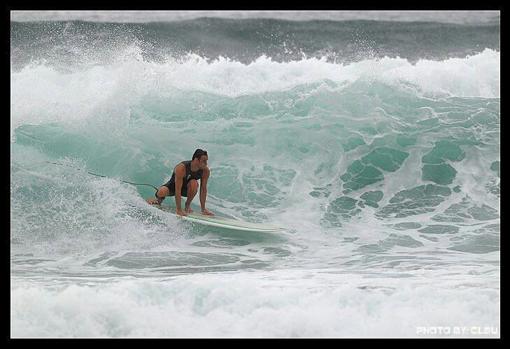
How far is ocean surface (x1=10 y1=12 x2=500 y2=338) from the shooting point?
5289 millimetres

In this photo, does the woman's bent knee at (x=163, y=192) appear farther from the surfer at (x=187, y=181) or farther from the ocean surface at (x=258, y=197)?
the ocean surface at (x=258, y=197)

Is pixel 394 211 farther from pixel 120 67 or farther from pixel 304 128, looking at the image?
pixel 120 67

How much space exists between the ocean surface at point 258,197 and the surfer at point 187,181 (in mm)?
230

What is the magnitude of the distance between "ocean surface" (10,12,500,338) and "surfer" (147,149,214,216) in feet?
0.76

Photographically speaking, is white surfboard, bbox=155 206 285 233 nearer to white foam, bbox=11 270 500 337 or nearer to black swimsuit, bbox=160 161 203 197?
black swimsuit, bbox=160 161 203 197

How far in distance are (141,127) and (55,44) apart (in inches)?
224

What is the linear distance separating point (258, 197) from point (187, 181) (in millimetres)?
1663

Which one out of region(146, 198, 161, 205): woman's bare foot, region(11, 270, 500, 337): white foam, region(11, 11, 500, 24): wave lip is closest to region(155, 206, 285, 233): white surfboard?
region(146, 198, 161, 205): woman's bare foot

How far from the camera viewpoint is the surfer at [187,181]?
758 centimetres

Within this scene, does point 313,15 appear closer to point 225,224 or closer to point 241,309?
point 225,224

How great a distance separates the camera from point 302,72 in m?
11.5

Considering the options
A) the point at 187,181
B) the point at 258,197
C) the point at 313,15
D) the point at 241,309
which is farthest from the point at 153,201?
the point at 313,15

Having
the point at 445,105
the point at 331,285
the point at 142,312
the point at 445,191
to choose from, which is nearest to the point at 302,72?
the point at 445,105

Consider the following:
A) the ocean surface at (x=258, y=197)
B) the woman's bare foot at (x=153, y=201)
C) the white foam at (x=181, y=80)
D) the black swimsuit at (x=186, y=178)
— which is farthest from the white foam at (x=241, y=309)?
the white foam at (x=181, y=80)
